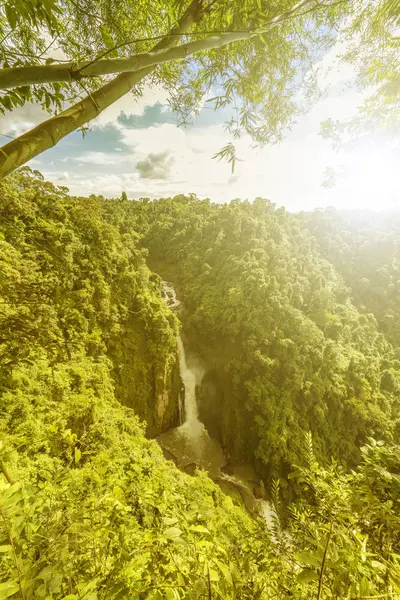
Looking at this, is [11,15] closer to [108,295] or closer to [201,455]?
[108,295]

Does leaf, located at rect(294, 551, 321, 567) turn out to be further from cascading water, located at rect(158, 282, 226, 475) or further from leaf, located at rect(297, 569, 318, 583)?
cascading water, located at rect(158, 282, 226, 475)

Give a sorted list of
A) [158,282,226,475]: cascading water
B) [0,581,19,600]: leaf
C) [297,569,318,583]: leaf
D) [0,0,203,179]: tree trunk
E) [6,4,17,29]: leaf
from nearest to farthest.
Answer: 1. [0,581,19,600]: leaf
2. [297,569,318,583]: leaf
3. [6,4,17,29]: leaf
4. [0,0,203,179]: tree trunk
5. [158,282,226,475]: cascading water

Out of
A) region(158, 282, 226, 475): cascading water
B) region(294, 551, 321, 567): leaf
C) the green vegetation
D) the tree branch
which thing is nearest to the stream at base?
region(158, 282, 226, 475): cascading water

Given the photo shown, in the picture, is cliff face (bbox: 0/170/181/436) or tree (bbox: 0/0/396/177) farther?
cliff face (bbox: 0/170/181/436)

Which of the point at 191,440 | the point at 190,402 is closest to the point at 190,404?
the point at 190,402

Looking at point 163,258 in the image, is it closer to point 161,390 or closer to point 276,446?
point 161,390
